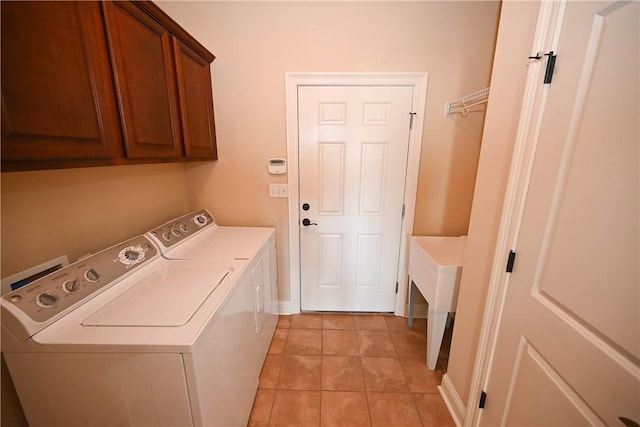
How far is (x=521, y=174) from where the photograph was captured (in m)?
0.90

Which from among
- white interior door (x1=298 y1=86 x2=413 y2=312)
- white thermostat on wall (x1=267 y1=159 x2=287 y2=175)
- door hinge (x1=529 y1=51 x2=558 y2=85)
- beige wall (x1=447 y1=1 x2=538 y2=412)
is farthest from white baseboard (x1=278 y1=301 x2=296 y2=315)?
door hinge (x1=529 y1=51 x2=558 y2=85)

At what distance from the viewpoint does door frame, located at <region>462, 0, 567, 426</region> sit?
2.65 feet

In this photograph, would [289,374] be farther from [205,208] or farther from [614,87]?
[614,87]

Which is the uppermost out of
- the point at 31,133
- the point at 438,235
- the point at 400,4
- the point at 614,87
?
the point at 400,4

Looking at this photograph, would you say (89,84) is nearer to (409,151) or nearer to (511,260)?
(511,260)

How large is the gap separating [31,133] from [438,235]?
7.98ft

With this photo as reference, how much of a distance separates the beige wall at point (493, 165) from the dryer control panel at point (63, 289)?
1717mm

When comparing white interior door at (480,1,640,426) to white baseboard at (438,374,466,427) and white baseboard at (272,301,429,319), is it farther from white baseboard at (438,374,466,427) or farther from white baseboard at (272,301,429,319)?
white baseboard at (272,301,429,319)

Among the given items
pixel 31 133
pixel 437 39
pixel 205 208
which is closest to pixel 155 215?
pixel 205 208

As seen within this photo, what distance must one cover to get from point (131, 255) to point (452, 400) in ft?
6.54

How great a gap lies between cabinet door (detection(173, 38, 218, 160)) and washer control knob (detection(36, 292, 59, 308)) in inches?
37.5

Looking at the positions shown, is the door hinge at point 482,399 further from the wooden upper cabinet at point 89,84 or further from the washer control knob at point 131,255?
the wooden upper cabinet at point 89,84

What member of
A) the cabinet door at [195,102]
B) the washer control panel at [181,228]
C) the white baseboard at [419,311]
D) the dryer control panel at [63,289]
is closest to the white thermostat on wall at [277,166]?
the cabinet door at [195,102]

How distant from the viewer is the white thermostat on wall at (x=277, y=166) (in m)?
2.02
